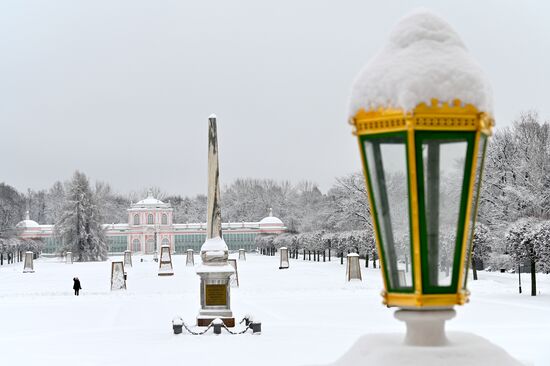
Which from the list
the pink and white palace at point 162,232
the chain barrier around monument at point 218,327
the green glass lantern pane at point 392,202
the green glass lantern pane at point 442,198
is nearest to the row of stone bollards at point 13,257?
the pink and white palace at point 162,232

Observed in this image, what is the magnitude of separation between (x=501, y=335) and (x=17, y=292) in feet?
86.8

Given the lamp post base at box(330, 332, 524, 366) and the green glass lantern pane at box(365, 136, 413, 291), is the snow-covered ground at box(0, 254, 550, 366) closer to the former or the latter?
the lamp post base at box(330, 332, 524, 366)

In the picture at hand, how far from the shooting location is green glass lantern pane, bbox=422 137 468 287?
3.56 meters

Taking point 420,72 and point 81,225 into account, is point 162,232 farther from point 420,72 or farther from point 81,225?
point 420,72

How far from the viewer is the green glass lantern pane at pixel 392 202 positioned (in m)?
3.58

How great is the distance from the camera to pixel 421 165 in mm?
3533

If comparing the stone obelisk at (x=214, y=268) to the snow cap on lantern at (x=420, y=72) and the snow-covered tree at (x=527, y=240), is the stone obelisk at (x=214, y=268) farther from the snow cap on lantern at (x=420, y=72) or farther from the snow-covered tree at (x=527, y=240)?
the snow cap on lantern at (x=420, y=72)

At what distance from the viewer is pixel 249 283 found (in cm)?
4022

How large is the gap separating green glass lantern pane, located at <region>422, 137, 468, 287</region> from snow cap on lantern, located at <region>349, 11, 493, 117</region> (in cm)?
24

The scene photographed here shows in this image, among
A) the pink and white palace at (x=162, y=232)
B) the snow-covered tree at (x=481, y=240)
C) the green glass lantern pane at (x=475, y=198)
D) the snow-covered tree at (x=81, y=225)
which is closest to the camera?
the green glass lantern pane at (x=475, y=198)

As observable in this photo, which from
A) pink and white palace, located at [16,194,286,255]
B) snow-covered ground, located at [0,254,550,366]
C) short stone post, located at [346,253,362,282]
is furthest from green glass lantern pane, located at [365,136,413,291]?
pink and white palace, located at [16,194,286,255]

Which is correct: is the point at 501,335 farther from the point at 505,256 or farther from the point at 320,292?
the point at 505,256

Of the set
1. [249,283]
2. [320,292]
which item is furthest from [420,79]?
[249,283]

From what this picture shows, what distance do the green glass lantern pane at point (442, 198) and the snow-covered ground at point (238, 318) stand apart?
2.78 feet
